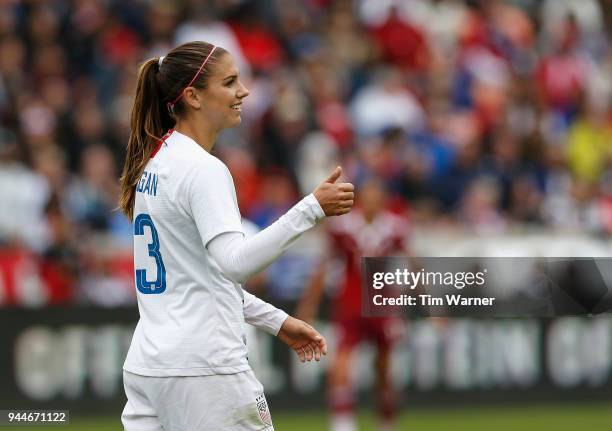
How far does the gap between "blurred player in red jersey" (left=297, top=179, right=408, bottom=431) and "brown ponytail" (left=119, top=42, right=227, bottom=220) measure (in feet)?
22.1

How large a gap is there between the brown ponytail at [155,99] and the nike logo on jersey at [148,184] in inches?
1.1

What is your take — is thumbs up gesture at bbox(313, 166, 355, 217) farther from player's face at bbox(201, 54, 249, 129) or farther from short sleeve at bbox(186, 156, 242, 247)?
player's face at bbox(201, 54, 249, 129)

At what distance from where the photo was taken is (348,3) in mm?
16156

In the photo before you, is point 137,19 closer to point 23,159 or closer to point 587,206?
point 23,159

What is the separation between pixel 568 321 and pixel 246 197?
3.46 m

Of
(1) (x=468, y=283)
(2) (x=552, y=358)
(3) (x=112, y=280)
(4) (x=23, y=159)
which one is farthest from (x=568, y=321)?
(1) (x=468, y=283)

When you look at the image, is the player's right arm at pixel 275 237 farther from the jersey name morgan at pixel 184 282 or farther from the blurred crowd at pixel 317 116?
the blurred crowd at pixel 317 116

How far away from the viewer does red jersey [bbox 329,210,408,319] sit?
451 inches

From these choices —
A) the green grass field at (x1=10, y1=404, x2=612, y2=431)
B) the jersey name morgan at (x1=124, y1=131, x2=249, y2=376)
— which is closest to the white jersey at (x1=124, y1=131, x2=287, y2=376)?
the jersey name morgan at (x1=124, y1=131, x2=249, y2=376)

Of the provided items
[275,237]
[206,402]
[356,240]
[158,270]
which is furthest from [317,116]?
[275,237]

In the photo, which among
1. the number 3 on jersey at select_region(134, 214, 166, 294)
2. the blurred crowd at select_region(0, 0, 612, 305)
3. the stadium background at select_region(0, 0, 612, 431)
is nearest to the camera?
the number 3 on jersey at select_region(134, 214, 166, 294)

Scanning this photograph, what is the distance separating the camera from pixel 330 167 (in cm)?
1376

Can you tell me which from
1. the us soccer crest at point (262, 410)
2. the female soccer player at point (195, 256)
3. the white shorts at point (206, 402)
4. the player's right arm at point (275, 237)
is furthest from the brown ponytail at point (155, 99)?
the us soccer crest at point (262, 410)

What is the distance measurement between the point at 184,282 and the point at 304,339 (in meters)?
0.49
